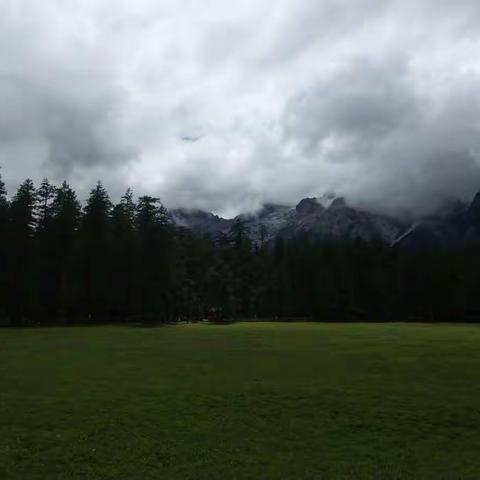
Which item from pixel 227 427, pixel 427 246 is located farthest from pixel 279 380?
pixel 427 246

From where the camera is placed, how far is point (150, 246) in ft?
381

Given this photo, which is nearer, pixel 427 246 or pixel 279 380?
pixel 279 380

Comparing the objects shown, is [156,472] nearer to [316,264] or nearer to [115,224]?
[115,224]

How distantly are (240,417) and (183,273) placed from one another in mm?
103900

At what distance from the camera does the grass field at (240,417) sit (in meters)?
21.1

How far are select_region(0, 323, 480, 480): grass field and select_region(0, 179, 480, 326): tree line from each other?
199ft

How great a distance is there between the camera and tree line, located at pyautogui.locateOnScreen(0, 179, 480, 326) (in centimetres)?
10481

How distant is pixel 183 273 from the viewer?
13050cm

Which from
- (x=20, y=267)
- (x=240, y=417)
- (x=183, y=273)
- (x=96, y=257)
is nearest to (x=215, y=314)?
(x=183, y=273)

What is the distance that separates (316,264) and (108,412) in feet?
452

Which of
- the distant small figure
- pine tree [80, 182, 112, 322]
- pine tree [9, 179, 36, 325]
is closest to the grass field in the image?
pine tree [9, 179, 36, 325]

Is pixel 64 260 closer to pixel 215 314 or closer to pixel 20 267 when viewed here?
pixel 20 267

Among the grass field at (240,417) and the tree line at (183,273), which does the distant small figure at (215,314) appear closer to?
the tree line at (183,273)

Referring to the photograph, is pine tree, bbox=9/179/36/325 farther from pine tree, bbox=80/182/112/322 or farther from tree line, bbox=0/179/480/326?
pine tree, bbox=80/182/112/322
